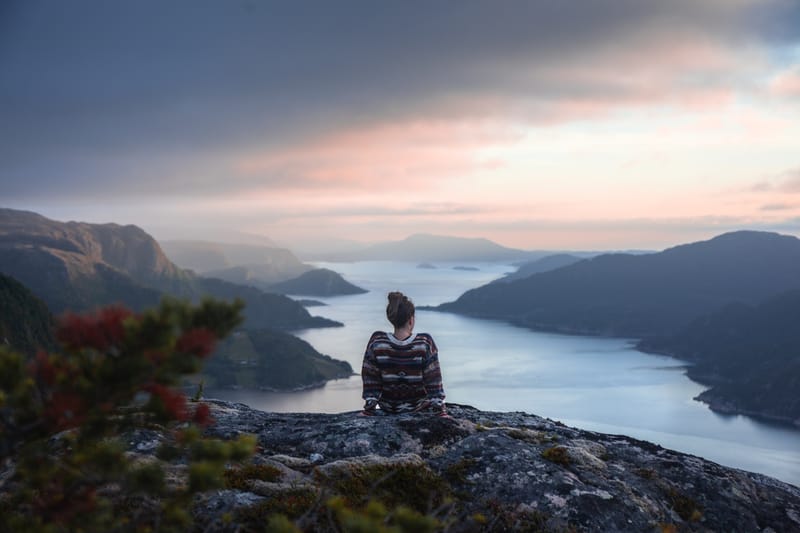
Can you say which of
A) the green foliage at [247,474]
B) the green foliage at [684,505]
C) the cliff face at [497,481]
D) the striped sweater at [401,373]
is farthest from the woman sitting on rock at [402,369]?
the green foliage at [684,505]

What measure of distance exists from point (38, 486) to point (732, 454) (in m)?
166

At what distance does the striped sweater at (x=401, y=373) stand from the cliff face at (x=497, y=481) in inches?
30.5

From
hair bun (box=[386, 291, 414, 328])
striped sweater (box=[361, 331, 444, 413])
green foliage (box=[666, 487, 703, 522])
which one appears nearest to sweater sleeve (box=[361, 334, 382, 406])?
striped sweater (box=[361, 331, 444, 413])

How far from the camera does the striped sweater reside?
10672mm

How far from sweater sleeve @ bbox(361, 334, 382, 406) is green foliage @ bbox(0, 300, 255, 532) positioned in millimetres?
6709

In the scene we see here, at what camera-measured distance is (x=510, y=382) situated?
195m

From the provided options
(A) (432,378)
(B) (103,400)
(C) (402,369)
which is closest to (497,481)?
(A) (432,378)

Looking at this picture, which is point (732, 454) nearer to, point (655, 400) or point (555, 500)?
point (655, 400)

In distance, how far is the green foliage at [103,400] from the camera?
3643 millimetres

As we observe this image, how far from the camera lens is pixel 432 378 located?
Result: 1077 centimetres

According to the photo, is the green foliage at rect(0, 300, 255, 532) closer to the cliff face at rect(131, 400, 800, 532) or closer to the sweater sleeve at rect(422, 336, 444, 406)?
the cliff face at rect(131, 400, 800, 532)

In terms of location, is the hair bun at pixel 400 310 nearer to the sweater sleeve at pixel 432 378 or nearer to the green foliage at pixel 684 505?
the sweater sleeve at pixel 432 378

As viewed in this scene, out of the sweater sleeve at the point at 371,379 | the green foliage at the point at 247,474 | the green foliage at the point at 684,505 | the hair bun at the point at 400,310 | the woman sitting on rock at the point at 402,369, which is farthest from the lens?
the sweater sleeve at the point at 371,379

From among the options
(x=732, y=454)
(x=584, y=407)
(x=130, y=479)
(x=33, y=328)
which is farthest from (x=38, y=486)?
(x=33, y=328)
